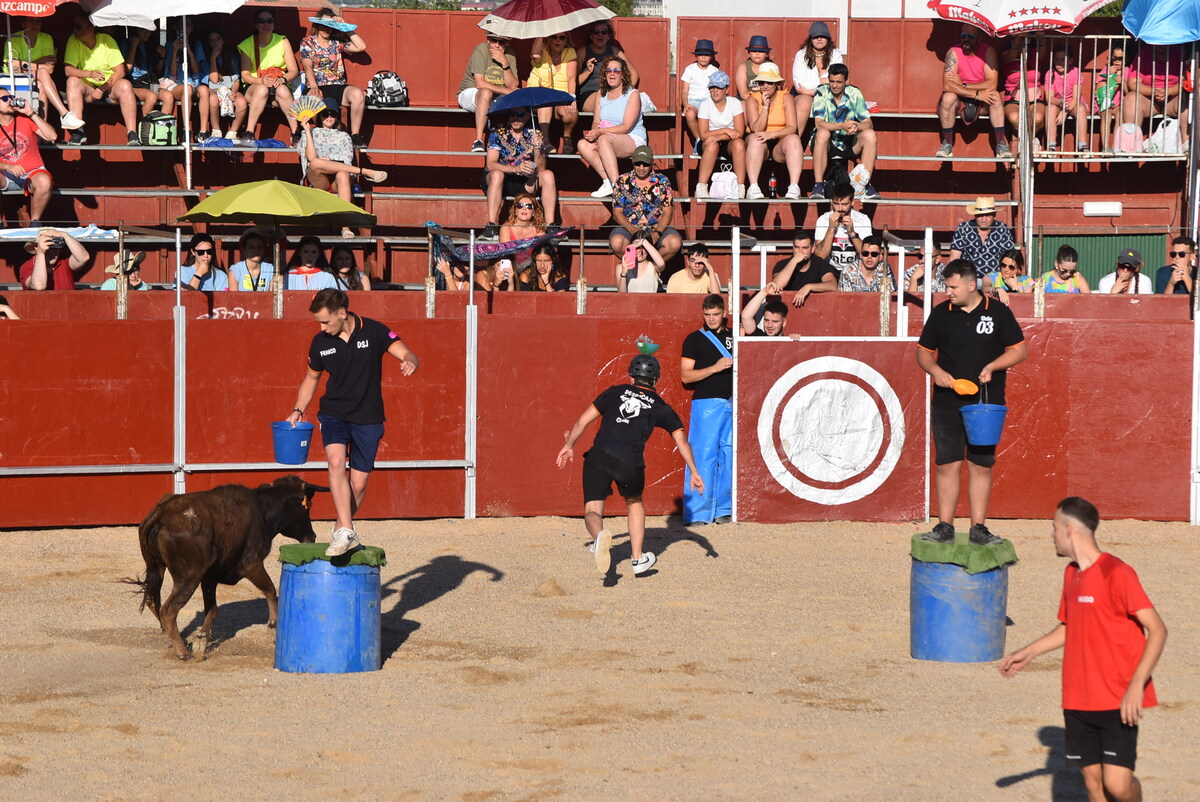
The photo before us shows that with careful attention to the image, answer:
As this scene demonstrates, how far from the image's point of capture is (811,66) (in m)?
18.3

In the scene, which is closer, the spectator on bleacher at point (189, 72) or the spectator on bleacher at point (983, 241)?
the spectator on bleacher at point (983, 241)

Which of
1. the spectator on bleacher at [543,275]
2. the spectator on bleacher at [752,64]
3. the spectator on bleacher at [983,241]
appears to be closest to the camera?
the spectator on bleacher at [543,275]

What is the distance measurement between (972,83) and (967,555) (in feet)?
35.8

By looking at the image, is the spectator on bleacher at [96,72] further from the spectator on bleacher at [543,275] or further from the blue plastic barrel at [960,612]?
the blue plastic barrel at [960,612]

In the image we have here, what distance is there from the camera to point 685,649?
9.55 meters

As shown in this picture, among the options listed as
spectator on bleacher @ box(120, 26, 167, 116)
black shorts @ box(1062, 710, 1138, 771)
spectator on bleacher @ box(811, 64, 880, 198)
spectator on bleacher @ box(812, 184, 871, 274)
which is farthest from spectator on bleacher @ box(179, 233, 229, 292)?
black shorts @ box(1062, 710, 1138, 771)

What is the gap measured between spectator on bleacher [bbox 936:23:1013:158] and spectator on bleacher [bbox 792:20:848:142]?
1459mm

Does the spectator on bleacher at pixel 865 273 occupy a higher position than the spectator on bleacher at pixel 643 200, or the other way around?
the spectator on bleacher at pixel 643 200

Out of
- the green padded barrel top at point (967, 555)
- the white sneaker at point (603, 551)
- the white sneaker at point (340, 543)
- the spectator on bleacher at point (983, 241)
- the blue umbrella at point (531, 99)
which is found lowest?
the white sneaker at point (603, 551)

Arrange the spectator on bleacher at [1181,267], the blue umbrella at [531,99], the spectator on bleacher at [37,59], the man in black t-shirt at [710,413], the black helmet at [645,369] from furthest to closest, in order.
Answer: the spectator on bleacher at [37,59] → the blue umbrella at [531,99] → the spectator on bleacher at [1181,267] → the man in black t-shirt at [710,413] → the black helmet at [645,369]

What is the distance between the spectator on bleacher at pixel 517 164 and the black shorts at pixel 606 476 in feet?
20.6

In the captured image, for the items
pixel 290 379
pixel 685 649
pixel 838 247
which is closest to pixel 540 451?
pixel 290 379

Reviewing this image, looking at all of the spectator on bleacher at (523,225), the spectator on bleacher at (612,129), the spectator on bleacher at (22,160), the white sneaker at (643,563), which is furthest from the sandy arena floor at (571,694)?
the spectator on bleacher at (612,129)

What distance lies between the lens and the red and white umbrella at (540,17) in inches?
699
